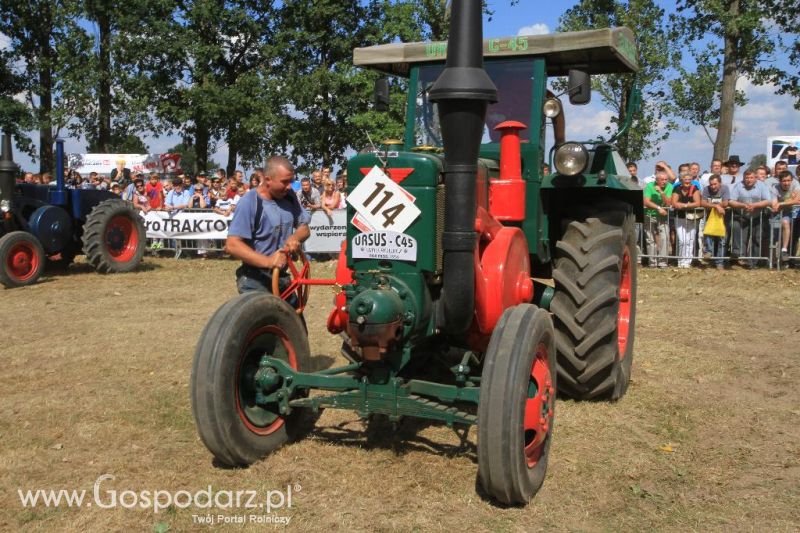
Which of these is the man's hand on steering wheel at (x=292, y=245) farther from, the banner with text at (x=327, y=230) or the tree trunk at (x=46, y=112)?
the tree trunk at (x=46, y=112)

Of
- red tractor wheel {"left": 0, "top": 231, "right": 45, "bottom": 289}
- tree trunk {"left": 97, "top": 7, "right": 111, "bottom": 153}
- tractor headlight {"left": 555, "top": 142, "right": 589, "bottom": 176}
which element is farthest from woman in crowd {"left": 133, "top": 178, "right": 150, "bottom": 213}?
tractor headlight {"left": 555, "top": 142, "right": 589, "bottom": 176}

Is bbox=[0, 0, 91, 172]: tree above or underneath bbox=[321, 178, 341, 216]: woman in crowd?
above

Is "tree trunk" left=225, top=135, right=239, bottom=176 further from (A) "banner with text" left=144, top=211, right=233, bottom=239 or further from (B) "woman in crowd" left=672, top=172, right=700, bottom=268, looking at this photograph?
(B) "woman in crowd" left=672, top=172, right=700, bottom=268

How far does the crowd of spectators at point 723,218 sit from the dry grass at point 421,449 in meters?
4.89

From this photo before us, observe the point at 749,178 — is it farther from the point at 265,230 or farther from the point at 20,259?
the point at 20,259

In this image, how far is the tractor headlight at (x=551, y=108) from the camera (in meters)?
5.49

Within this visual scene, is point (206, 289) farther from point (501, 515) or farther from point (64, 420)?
point (501, 515)

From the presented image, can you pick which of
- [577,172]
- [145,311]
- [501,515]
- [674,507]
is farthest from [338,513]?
[145,311]

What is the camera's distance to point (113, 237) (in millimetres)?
13367

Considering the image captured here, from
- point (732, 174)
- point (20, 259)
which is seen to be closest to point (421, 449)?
point (20, 259)

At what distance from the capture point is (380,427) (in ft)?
16.8

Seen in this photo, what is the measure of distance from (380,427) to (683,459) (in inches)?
73.2

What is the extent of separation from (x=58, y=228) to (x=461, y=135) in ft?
34.5

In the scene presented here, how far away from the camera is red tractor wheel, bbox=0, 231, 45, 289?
37.7 ft
